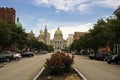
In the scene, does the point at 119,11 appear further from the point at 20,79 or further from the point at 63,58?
the point at 20,79

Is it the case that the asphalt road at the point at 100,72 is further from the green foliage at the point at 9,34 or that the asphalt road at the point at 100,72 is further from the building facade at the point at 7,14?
the building facade at the point at 7,14

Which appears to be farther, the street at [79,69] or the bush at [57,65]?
the bush at [57,65]

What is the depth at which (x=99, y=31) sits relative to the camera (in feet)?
259

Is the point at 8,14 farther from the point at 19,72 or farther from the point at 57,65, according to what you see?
the point at 57,65

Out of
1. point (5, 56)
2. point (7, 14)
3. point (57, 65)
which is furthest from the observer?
point (7, 14)

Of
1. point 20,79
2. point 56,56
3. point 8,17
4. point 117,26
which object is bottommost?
point 20,79

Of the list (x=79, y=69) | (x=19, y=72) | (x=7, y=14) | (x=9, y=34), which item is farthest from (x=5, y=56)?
(x=7, y=14)

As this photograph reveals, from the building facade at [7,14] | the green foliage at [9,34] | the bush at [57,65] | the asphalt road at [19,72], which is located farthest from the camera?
the building facade at [7,14]

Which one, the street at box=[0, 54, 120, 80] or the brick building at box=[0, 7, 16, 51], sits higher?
the brick building at box=[0, 7, 16, 51]

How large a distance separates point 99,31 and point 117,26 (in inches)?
1372

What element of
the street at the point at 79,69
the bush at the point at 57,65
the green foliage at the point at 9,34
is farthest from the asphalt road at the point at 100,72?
the green foliage at the point at 9,34

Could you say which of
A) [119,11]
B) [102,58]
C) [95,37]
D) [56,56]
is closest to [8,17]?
[95,37]

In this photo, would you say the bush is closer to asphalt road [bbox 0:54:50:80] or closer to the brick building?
asphalt road [bbox 0:54:50:80]

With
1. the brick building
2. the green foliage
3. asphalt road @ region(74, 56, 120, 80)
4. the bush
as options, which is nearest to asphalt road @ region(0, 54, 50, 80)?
the bush
